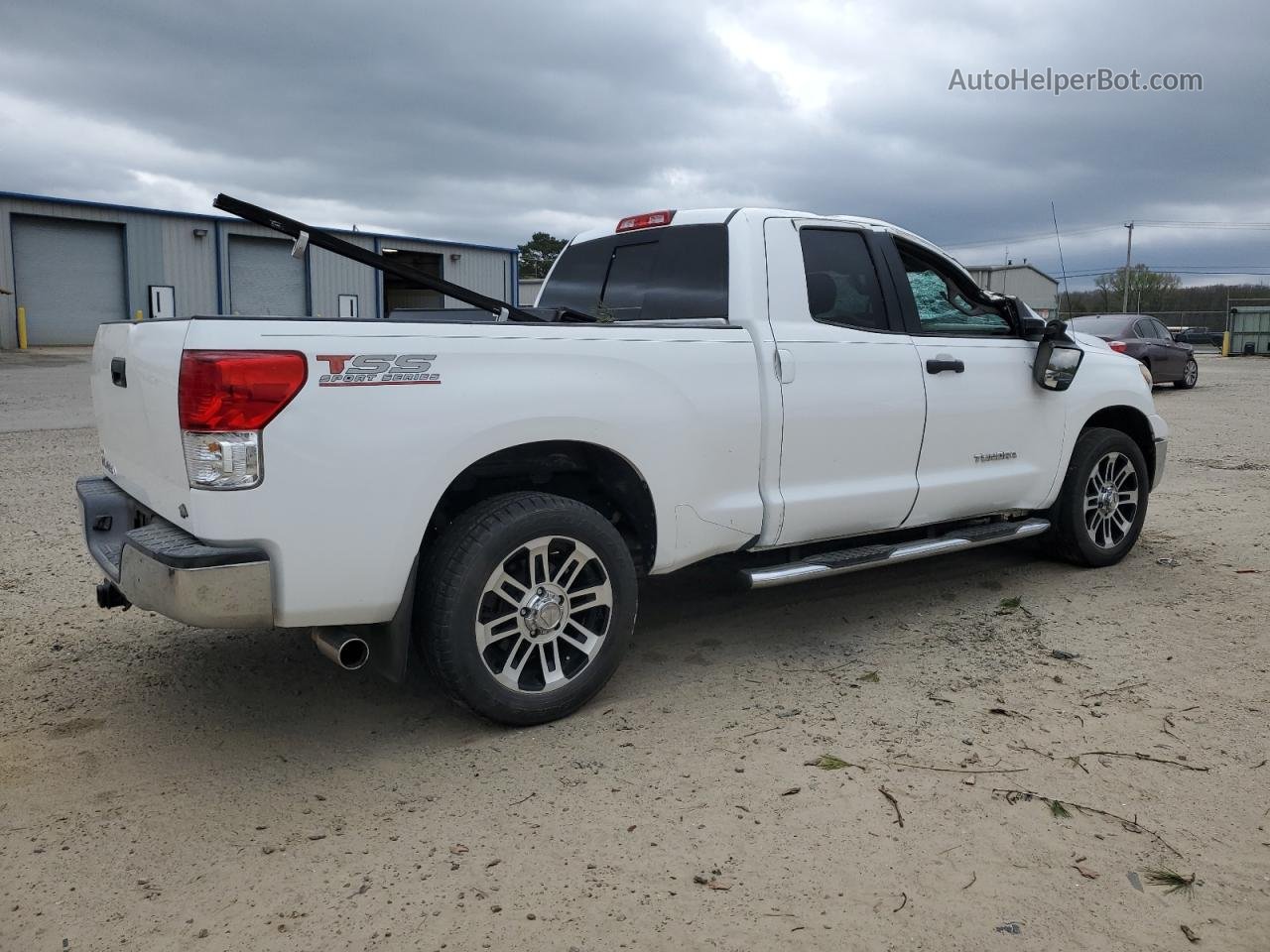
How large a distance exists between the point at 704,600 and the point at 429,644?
7.20 feet

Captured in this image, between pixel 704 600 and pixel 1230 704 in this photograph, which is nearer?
pixel 1230 704

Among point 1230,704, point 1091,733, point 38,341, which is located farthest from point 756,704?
point 38,341

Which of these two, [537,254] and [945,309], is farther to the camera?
[537,254]

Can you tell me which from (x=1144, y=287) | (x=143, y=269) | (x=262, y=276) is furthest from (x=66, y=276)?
(x=1144, y=287)

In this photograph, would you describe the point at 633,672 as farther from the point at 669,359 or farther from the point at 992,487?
the point at 992,487

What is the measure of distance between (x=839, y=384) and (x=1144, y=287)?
48247mm

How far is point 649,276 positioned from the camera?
489cm

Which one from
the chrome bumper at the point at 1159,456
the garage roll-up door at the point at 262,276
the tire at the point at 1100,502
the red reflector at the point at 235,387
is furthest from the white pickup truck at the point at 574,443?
the garage roll-up door at the point at 262,276

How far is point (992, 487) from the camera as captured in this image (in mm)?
5293

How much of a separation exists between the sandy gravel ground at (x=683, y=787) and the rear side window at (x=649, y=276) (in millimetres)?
1552

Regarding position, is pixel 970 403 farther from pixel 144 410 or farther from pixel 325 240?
pixel 144 410

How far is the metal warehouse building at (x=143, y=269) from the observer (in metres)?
30.1

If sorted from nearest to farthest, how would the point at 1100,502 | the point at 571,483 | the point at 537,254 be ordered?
the point at 571,483, the point at 1100,502, the point at 537,254

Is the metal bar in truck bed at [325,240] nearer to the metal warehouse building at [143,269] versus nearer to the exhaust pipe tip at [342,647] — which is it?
the exhaust pipe tip at [342,647]
